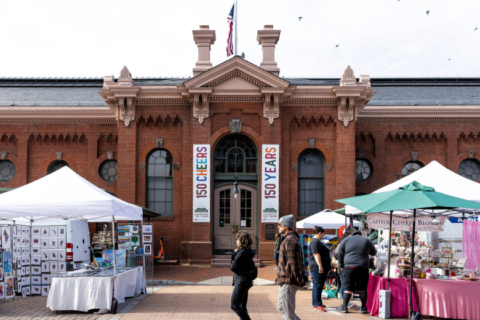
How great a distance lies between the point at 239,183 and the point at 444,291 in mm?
12285

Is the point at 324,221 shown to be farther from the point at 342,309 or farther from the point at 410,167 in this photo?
the point at 410,167

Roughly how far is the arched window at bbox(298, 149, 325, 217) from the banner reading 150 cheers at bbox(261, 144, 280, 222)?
1420 mm

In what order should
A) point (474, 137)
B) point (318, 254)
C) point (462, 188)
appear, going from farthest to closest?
point (474, 137), point (462, 188), point (318, 254)

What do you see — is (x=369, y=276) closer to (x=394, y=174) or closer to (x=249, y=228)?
(x=249, y=228)

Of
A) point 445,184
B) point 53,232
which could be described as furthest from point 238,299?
point 53,232

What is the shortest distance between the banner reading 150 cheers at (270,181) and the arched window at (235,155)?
2.45 ft

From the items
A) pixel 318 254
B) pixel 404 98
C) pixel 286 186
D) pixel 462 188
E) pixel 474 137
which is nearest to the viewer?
pixel 318 254

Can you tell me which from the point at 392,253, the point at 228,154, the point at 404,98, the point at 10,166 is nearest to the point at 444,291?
the point at 392,253

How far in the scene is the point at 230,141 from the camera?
72.0 feet

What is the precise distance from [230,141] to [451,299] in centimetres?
1322

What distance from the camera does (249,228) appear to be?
70.7 feet

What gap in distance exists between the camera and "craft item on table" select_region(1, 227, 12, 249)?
12.8m

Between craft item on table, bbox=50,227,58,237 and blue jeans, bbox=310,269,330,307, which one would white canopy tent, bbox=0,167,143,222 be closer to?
craft item on table, bbox=50,227,58,237

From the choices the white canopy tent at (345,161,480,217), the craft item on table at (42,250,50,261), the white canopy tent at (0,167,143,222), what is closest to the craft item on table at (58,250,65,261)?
the craft item on table at (42,250,50,261)
